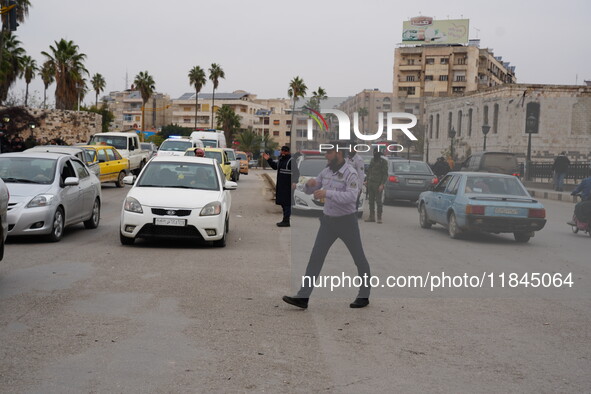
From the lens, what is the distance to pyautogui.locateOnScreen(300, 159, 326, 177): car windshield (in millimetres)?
7680

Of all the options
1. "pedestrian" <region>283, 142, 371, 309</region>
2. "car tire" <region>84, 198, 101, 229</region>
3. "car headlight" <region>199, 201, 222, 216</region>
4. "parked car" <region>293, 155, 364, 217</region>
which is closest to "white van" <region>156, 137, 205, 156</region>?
"car tire" <region>84, 198, 101, 229</region>

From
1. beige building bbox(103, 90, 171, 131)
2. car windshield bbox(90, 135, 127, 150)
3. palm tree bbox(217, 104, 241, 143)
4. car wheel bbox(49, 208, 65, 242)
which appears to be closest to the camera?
car wheel bbox(49, 208, 65, 242)

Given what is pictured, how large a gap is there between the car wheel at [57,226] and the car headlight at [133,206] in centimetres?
A: 133

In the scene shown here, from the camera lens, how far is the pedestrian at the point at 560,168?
738cm

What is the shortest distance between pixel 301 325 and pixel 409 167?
1.96 metres

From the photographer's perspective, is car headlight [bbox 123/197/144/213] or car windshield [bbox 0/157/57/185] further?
car windshield [bbox 0/157/57/185]

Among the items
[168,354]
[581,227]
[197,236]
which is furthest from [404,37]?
[197,236]

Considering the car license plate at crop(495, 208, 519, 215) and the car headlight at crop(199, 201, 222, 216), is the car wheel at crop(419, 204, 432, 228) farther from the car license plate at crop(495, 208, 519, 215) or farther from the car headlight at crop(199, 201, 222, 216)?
the car headlight at crop(199, 201, 222, 216)

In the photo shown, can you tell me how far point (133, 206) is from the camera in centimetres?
1256

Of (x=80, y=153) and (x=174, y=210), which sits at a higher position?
(x=80, y=153)

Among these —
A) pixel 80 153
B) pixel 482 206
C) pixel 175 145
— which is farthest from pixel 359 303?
pixel 175 145

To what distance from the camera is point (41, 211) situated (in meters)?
12.7

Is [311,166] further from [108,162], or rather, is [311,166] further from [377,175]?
[108,162]

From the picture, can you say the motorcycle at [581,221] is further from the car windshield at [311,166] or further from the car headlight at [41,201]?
the car headlight at [41,201]
